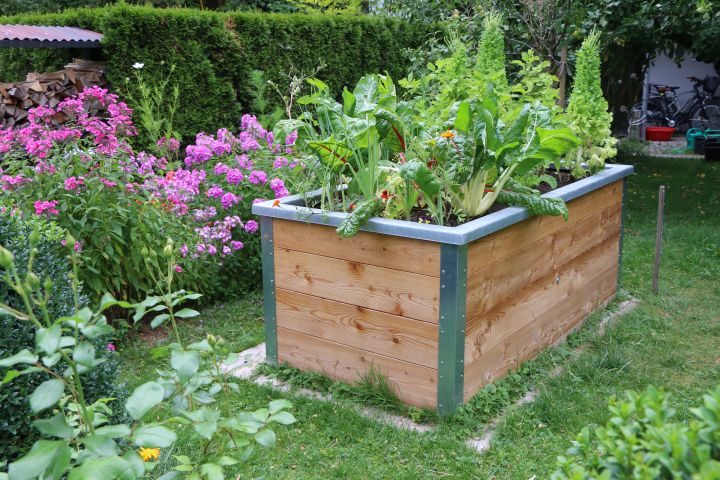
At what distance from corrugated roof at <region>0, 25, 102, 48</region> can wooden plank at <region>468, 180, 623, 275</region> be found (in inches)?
152

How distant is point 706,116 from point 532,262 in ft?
40.9

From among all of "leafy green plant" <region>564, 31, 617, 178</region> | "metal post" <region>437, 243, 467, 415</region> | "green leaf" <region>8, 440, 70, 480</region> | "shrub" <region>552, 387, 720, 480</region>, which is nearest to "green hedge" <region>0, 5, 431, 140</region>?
"leafy green plant" <region>564, 31, 617, 178</region>

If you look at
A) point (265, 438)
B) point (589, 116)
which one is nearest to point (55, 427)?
point (265, 438)

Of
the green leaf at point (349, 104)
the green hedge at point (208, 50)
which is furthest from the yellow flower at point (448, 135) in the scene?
the green hedge at point (208, 50)

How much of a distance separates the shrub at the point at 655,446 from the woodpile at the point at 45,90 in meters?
5.43

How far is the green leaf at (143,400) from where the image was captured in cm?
138

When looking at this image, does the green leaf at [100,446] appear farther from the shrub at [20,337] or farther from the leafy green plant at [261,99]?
the leafy green plant at [261,99]

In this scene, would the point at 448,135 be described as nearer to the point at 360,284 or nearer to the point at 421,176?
the point at 421,176

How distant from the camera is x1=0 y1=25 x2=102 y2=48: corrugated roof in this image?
545 centimetres

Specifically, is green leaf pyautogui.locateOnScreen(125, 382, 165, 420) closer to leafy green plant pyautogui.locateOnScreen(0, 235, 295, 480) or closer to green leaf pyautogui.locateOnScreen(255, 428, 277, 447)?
leafy green plant pyautogui.locateOnScreen(0, 235, 295, 480)

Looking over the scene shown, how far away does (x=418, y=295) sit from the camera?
10.4 ft

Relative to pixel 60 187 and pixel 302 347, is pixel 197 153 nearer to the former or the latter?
pixel 60 187

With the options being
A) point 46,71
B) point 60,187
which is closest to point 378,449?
point 60,187

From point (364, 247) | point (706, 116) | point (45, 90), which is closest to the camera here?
point (364, 247)
